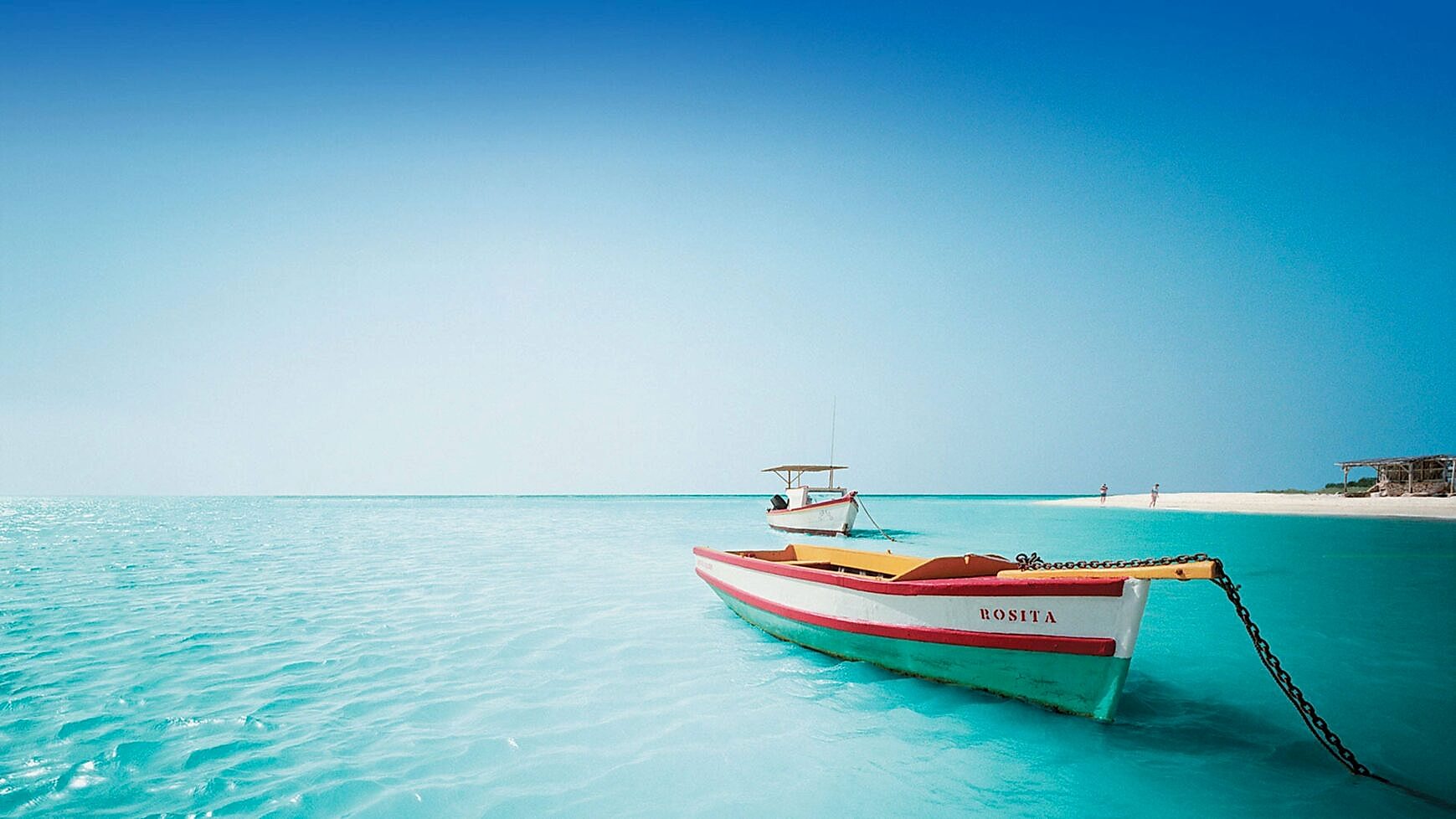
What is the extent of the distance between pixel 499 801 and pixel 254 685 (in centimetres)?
482

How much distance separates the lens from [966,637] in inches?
268

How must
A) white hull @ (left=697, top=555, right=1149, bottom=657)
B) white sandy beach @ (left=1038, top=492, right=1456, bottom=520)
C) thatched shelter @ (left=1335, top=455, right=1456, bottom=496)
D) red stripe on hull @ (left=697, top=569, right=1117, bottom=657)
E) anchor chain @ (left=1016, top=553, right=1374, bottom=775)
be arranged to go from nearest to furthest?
1. anchor chain @ (left=1016, top=553, right=1374, bottom=775)
2. white hull @ (left=697, top=555, right=1149, bottom=657)
3. red stripe on hull @ (left=697, top=569, right=1117, bottom=657)
4. white sandy beach @ (left=1038, top=492, right=1456, bottom=520)
5. thatched shelter @ (left=1335, top=455, right=1456, bottom=496)

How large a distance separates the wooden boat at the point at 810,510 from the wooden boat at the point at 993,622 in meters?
20.3

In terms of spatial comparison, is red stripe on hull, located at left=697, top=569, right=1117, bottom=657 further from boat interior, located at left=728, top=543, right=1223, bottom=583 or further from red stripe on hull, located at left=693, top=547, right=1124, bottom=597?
boat interior, located at left=728, top=543, right=1223, bottom=583

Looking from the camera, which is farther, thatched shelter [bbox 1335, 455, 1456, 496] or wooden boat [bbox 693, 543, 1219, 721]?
thatched shelter [bbox 1335, 455, 1456, 496]

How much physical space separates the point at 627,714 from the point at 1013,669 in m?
4.28

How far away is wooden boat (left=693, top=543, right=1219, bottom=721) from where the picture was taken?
5836 millimetres

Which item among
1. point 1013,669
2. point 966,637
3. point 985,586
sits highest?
point 985,586

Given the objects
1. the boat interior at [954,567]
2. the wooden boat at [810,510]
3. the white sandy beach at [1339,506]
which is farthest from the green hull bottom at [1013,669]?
the white sandy beach at [1339,506]

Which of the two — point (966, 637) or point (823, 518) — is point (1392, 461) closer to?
point (823, 518)

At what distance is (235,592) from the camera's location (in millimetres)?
13836

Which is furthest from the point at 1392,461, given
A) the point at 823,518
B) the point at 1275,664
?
the point at 1275,664

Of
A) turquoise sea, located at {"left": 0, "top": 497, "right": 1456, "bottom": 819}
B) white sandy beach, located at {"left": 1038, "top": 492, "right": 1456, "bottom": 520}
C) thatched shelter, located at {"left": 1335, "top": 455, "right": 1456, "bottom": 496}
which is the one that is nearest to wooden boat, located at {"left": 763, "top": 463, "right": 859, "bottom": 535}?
turquoise sea, located at {"left": 0, "top": 497, "right": 1456, "bottom": 819}

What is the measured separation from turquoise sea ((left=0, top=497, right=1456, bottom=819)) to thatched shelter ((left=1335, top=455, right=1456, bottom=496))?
4470 cm
